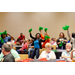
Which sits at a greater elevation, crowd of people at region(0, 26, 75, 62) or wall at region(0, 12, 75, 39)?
wall at region(0, 12, 75, 39)

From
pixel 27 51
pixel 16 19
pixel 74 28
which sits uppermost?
pixel 16 19

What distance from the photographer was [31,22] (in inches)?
369

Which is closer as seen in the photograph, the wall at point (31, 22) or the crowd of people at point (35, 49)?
the crowd of people at point (35, 49)

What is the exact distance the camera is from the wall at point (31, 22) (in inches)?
360

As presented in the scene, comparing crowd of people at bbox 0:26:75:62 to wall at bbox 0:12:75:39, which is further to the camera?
wall at bbox 0:12:75:39

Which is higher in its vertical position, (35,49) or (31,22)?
(31,22)

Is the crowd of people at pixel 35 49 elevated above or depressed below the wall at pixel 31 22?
below

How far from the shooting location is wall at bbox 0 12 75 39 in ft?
30.0

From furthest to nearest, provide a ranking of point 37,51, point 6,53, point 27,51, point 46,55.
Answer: point 27,51 < point 37,51 < point 46,55 < point 6,53

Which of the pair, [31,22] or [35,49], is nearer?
[35,49]
